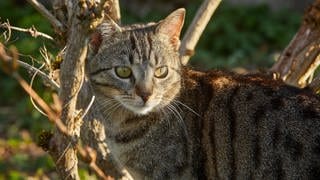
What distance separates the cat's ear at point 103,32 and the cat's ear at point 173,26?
11.9 inches

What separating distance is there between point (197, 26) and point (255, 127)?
92 centimetres

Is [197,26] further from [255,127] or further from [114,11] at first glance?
[255,127]

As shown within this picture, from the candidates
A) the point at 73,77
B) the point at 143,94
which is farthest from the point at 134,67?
the point at 73,77

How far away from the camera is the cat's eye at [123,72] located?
13.5 feet

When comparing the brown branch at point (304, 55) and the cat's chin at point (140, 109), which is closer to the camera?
the cat's chin at point (140, 109)

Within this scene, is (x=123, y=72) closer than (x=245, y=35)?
Yes

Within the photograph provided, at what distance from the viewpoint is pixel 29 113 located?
8.30 meters

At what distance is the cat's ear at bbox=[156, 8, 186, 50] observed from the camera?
429 cm

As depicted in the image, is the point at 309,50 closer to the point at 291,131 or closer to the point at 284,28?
the point at 291,131

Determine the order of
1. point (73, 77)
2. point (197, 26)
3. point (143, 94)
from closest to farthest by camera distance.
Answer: point (73, 77), point (143, 94), point (197, 26)

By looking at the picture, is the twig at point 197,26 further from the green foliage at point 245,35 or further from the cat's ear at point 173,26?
the green foliage at point 245,35

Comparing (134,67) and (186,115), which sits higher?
(134,67)

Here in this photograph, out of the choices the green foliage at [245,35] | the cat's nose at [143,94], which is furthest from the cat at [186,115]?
the green foliage at [245,35]

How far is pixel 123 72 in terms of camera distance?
4129 mm
